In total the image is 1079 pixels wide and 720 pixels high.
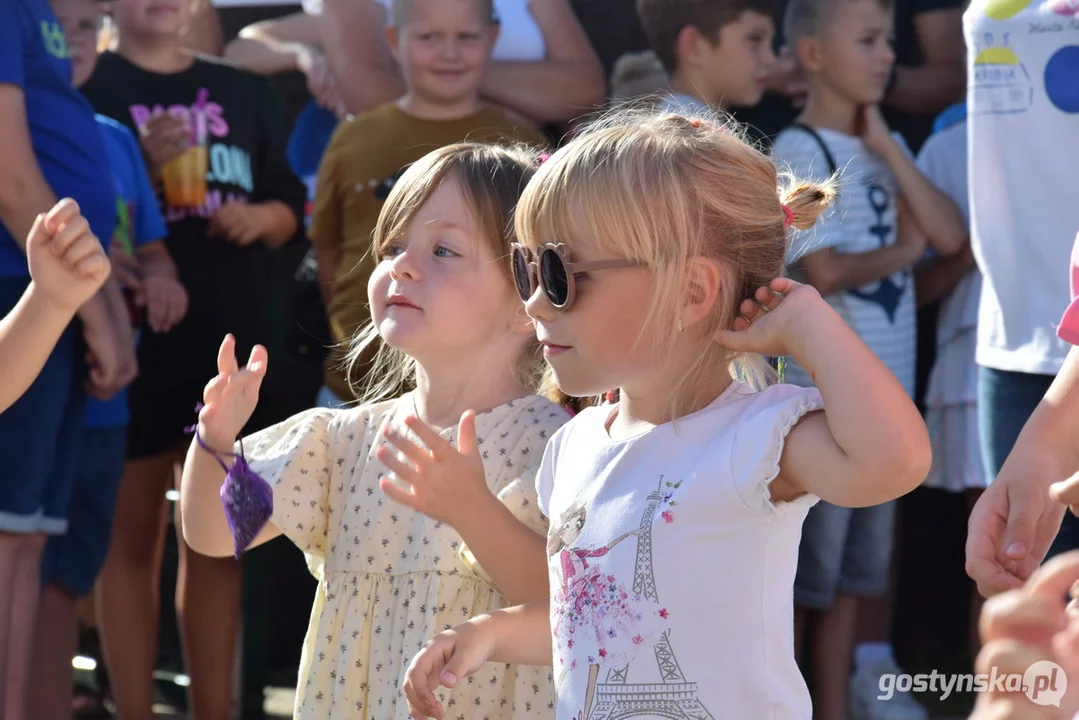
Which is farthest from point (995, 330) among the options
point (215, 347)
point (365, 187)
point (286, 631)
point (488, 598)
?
point (286, 631)

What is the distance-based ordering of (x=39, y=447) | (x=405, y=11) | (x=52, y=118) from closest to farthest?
(x=39, y=447) < (x=52, y=118) < (x=405, y=11)

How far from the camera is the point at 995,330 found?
2654 mm

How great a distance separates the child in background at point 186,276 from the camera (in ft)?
12.3

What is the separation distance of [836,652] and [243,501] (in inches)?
85.1

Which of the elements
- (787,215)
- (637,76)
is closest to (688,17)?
(637,76)

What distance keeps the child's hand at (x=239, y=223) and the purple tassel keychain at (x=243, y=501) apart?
1.93 meters

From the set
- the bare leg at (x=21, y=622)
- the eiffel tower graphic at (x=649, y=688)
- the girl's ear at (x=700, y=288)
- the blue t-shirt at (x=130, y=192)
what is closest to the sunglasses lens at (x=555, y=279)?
the girl's ear at (x=700, y=288)

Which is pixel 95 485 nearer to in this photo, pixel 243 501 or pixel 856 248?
pixel 243 501

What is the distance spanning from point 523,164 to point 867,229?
151cm

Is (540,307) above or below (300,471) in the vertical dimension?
above

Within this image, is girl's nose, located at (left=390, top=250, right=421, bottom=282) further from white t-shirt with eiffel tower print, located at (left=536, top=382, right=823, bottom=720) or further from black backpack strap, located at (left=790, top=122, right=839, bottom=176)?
black backpack strap, located at (left=790, top=122, right=839, bottom=176)

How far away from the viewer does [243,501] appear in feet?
6.78

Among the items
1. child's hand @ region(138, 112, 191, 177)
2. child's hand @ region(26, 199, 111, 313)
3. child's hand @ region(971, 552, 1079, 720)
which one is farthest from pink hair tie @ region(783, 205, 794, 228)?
child's hand @ region(138, 112, 191, 177)

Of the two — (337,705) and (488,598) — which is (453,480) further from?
(337,705)
